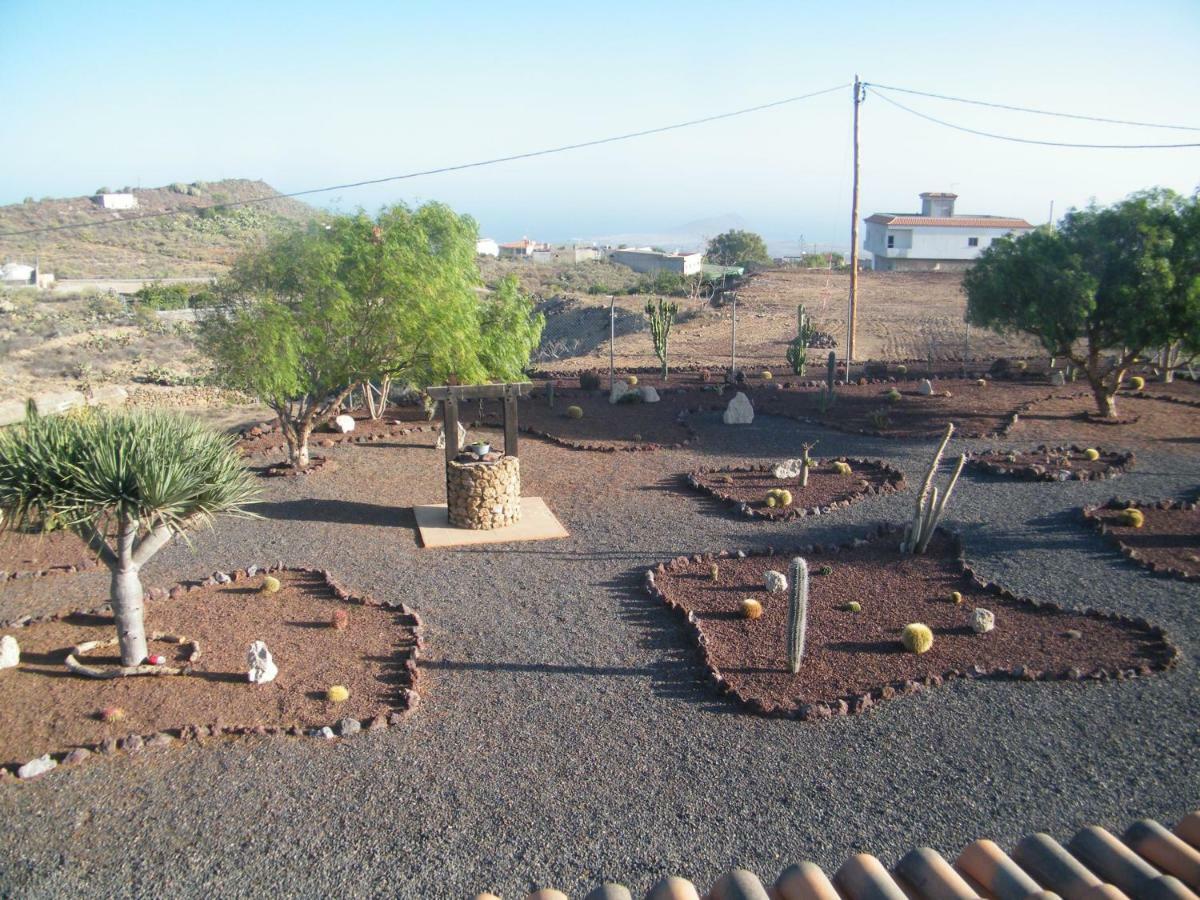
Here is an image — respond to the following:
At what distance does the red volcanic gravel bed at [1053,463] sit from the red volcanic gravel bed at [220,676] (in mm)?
10837

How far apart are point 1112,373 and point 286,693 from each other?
19.1 m

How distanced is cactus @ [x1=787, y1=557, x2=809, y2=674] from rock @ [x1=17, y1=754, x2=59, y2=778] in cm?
636

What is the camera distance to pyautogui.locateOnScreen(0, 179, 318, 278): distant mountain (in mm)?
53406

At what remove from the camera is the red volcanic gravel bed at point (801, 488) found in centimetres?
1385

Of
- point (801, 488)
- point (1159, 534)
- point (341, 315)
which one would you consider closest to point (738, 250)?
point (801, 488)

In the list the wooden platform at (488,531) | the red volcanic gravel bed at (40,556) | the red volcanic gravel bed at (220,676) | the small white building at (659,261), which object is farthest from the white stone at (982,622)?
the small white building at (659,261)

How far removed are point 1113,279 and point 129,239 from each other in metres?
64.7

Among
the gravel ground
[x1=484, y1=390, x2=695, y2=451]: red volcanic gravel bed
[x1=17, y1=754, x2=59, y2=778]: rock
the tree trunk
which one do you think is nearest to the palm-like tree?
the tree trunk

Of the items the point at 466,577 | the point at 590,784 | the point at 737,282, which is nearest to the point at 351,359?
the point at 466,577

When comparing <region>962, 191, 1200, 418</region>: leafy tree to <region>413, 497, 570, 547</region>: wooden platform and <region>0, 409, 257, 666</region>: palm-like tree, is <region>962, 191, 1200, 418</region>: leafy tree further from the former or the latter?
<region>0, 409, 257, 666</region>: palm-like tree

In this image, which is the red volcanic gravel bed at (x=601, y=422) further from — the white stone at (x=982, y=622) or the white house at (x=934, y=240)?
the white house at (x=934, y=240)

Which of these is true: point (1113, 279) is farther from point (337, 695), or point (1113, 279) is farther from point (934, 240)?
point (934, 240)

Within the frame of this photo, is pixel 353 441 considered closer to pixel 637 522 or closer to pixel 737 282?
pixel 637 522

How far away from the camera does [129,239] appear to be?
63812 millimetres
